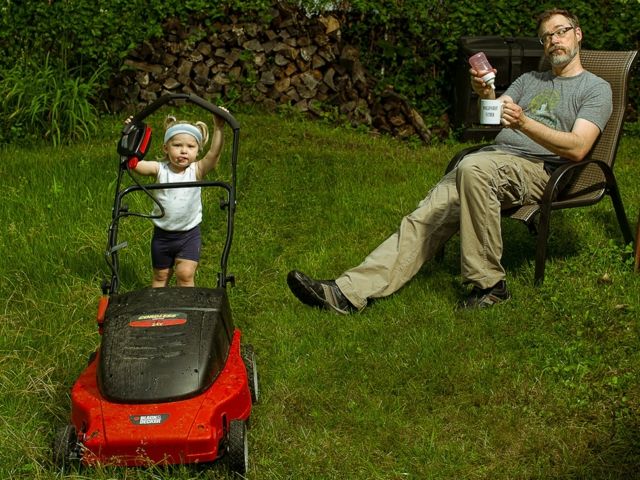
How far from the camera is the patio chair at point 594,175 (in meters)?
5.25

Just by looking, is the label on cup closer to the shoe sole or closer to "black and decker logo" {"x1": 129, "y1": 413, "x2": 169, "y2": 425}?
the shoe sole

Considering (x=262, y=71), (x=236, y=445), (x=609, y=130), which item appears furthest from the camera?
(x=262, y=71)

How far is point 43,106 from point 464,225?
177 inches

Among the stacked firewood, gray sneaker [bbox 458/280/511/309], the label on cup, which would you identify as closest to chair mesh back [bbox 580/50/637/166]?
gray sneaker [bbox 458/280/511/309]

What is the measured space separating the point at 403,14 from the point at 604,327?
5.31m

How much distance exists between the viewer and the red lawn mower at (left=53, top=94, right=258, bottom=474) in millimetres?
3459

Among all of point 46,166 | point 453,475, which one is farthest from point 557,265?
point 46,166

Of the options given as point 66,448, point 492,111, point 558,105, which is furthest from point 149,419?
point 558,105

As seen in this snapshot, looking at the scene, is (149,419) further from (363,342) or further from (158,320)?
(363,342)

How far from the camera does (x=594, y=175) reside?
5.62 m

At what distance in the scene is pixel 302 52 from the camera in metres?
9.41

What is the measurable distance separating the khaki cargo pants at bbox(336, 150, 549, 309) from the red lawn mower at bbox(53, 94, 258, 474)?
156 cm

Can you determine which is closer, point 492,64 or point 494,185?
point 494,185

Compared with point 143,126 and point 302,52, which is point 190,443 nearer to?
point 143,126
